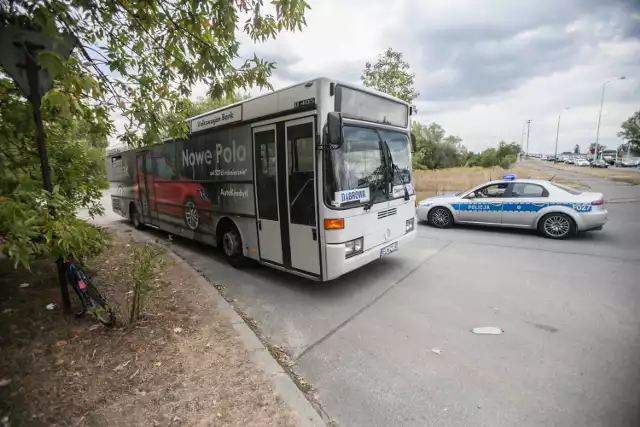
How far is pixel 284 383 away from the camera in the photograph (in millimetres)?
2812

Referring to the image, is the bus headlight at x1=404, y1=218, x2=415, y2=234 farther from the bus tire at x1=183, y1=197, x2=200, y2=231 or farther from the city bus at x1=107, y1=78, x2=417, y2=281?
the bus tire at x1=183, y1=197, x2=200, y2=231

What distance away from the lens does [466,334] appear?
3729 mm

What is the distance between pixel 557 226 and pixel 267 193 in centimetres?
729

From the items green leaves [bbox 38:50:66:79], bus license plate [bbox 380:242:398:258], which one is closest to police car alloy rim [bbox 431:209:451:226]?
bus license plate [bbox 380:242:398:258]

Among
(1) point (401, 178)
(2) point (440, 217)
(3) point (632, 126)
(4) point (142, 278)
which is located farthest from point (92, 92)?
(3) point (632, 126)

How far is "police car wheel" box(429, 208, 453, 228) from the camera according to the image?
9.61 m

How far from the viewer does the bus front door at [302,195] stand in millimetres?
4523

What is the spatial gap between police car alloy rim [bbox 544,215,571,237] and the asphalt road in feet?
3.29

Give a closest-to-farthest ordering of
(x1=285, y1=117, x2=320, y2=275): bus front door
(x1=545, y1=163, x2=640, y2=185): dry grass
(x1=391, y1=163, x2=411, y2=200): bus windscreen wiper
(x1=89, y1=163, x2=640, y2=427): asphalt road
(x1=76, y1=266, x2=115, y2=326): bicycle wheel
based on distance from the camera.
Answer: (x1=89, y1=163, x2=640, y2=427): asphalt road
(x1=76, y1=266, x2=115, y2=326): bicycle wheel
(x1=285, y1=117, x2=320, y2=275): bus front door
(x1=391, y1=163, x2=411, y2=200): bus windscreen wiper
(x1=545, y1=163, x2=640, y2=185): dry grass

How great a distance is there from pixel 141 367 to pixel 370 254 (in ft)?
10.8

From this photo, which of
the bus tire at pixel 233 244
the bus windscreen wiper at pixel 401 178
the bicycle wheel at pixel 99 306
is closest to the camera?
the bicycle wheel at pixel 99 306

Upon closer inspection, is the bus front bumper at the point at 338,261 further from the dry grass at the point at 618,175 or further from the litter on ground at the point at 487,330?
the dry grass at the point at 618,175

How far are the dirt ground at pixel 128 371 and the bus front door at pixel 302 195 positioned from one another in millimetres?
1487

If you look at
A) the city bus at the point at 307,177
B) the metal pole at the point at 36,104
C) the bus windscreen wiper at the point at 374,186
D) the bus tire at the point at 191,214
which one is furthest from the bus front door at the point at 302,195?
the bus tire at the point at 191,214
